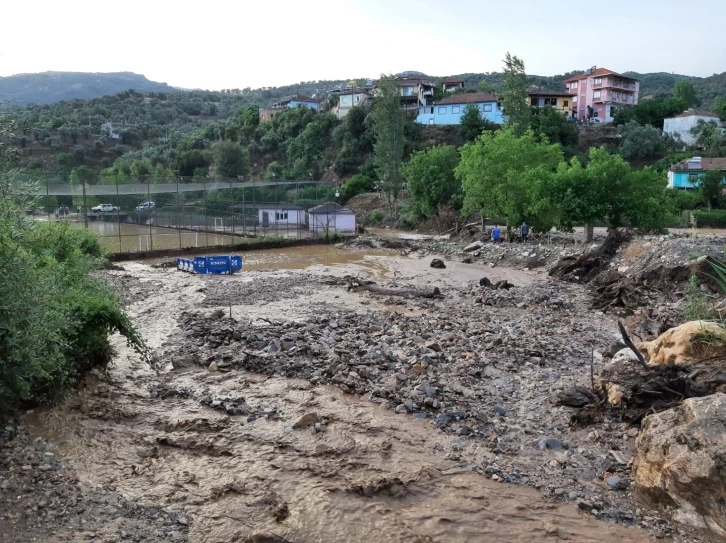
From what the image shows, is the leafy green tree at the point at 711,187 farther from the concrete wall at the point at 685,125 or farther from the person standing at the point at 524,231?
the person standing at the point at 524,231

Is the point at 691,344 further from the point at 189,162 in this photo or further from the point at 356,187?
the point at 189,162

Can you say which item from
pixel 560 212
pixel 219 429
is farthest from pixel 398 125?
pixel 219 429

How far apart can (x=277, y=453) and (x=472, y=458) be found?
2721 mm

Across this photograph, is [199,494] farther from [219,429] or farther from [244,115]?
[244,115]

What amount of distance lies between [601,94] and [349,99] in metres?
37.6

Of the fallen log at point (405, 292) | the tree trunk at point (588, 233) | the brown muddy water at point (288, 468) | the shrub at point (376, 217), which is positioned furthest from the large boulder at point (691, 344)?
the shrub at point (376, 217)

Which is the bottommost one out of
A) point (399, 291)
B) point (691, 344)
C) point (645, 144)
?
point (399, 291)

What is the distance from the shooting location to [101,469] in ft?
25.3

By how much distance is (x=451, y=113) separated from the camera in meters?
79.5

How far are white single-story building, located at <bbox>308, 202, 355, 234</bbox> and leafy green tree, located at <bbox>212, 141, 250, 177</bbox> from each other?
1213 inches

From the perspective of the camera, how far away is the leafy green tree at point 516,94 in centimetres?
5497

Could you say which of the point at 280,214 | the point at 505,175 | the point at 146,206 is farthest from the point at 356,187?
the point at 505,175

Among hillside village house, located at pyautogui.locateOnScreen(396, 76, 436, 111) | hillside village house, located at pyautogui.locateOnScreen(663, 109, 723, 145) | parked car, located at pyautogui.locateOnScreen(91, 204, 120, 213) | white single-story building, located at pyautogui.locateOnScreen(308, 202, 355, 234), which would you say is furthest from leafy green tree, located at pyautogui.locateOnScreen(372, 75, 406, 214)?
hillside village house, located at pyautogui.locateOnScreen(663, 109, 723, 145)

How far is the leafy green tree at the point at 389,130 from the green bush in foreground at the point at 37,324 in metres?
44.9
